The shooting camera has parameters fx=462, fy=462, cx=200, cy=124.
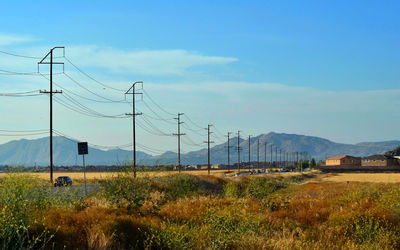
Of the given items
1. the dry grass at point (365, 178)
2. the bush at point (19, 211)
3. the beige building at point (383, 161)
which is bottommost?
the dry grass at point (365, 178)

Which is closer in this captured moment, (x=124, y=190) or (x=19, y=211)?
(x=19, y=211)

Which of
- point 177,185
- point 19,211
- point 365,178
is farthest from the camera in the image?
point 365,178

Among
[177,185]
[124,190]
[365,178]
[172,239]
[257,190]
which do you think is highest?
[124,190]

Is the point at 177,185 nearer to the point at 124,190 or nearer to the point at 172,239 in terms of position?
the point at 124,190

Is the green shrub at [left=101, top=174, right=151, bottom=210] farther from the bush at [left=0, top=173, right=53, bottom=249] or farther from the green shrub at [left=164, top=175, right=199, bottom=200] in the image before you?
the green shrub at [left=164, top=175, right=199, bottom=200]

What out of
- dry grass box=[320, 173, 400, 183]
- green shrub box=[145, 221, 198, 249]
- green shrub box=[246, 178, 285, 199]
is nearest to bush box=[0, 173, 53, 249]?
green shrub box=[145, 221, 198, 249]

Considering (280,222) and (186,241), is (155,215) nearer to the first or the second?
(186,241)

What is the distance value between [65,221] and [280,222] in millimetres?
8133

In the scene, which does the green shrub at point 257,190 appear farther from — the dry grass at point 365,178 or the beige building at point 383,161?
the beige building at point 383,161

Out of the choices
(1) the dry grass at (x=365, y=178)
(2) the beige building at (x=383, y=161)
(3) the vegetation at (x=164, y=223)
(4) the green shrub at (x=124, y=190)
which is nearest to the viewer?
(3) the vegetation at (x=164, y=223)

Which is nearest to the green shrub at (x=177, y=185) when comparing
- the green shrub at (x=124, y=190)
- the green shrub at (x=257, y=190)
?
the green shrub at (x=257, y=190)

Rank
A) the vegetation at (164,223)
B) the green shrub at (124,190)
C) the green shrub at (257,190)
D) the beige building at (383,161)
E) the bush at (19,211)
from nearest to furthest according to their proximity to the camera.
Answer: the bush at (19,211)
the vegetation at (164,223)
the green shrub at (124,190)
the green shrub at (257,190)
the beige building at (383,161)

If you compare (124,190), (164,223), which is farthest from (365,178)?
(164,223)

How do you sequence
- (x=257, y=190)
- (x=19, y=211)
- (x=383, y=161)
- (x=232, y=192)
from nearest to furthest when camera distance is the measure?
(x=19, y=211)
(x=257, y=190)
(x=232, y=192)
(x=383, y=161)
